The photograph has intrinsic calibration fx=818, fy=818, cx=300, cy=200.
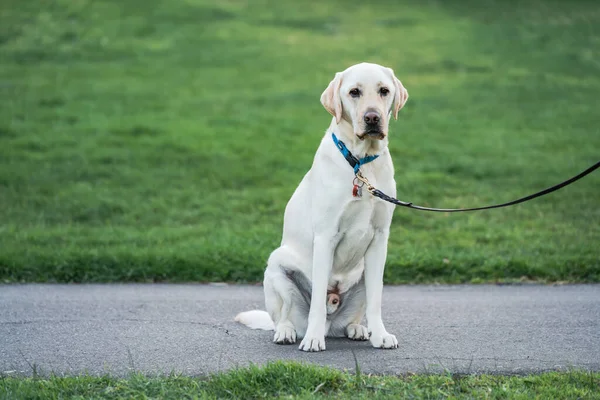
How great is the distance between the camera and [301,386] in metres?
4.59

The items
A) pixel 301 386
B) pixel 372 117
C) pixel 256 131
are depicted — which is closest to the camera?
pixel 301 386

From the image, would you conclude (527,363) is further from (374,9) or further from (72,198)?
(374,9)

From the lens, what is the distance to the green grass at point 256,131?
9.05 meters

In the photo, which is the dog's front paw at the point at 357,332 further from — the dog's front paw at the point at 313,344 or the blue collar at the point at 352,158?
the blue collar at the point at 352,158

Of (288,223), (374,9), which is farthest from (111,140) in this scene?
(374,9)

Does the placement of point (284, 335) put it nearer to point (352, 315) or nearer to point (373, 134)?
point (352, 315)

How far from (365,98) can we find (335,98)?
23cm

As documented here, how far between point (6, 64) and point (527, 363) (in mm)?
16917

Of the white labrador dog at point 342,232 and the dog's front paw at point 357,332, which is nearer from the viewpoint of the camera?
A: the white labrador dog at point 342,232

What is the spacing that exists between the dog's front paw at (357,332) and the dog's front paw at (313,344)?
0.45 m

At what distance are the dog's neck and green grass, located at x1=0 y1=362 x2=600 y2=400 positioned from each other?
1.56 metres

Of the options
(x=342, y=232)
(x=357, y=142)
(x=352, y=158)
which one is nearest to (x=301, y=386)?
(x=342, y=232)

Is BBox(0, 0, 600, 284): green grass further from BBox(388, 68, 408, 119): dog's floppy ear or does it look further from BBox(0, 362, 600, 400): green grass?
BBox(0, 362, 600, 400): green grass

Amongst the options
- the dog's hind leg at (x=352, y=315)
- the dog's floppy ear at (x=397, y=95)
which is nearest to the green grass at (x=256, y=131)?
the dog's hind leg at (x=352, y=315)
